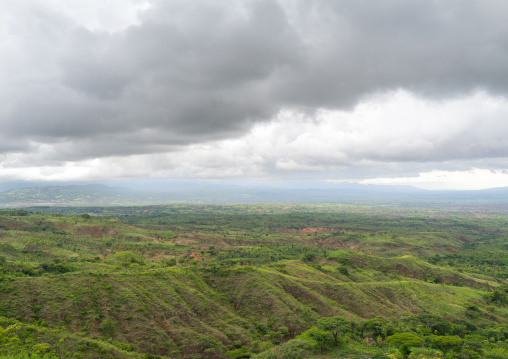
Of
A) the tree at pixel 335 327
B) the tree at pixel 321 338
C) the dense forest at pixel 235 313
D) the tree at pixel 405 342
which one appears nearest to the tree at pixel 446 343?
the dense forest at pixel 235 313

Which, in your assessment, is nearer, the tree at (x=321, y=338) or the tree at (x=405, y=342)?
the tree at (x=405, y=342)

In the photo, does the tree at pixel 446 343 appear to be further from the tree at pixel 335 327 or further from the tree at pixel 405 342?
the tree at pixel 335 327

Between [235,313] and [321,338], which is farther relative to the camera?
[235,313]

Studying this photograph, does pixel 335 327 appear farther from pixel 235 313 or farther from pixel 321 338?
pixel 235 313

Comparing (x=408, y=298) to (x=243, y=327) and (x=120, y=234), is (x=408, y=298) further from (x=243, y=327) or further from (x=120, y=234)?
(x=120, y=234)

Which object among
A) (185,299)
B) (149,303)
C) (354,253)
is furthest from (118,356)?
(354,253)

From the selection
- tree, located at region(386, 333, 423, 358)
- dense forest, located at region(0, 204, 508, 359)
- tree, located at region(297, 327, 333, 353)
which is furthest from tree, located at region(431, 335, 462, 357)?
tree, located at region(297, 327, 333, 353)

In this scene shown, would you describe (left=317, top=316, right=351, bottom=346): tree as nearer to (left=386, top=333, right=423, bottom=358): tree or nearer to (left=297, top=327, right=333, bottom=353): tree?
(left=297, top=327, right=333, bottom=353): tree

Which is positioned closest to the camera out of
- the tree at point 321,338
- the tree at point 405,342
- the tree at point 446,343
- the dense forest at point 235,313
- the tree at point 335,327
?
the tree at point 405,342

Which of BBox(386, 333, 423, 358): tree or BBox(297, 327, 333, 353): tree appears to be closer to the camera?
BBox(386, 333, 423, 358): tree

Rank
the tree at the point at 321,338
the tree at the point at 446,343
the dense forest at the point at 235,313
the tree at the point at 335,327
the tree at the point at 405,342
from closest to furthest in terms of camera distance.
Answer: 1. the tree at the point at 405,342
2. the dense forest at the point at 235,313
3. the tree at the point at 321,338
4. the tree at the point at 446,343
5. the tree at the point at 335,327

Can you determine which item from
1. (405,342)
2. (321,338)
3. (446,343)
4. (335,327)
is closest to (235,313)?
(335,327)
